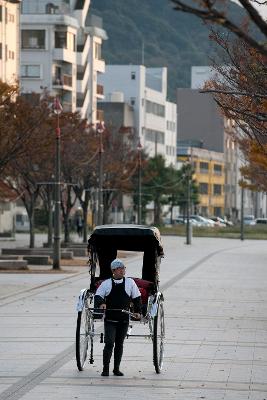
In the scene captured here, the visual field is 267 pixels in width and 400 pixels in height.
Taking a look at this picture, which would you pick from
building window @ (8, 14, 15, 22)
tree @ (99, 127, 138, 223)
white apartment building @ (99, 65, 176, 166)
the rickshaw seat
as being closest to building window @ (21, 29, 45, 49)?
building window @ (8, 14, 15, 22)

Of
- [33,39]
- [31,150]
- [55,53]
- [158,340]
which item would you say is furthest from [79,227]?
[158,340]

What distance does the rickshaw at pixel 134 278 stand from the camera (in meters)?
17.2

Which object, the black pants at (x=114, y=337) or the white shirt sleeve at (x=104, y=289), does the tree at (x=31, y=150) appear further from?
the black pants at (x=114, y=337)

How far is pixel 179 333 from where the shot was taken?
23484 millimetres

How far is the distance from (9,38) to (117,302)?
85.5m

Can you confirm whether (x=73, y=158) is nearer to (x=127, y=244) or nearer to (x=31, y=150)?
(x=31, y=150)

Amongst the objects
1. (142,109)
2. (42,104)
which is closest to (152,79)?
(142,109)

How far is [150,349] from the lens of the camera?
2056 centimetres

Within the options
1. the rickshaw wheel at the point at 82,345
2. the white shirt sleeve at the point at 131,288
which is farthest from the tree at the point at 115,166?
the white shirt sleeve at the point at 131,288

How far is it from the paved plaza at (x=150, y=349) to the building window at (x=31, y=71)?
3224 inches

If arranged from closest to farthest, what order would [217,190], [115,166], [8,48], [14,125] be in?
1. [14,125]
2. [115,166]
3. [8,48]
4. [217,190]

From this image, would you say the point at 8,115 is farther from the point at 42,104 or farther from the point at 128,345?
the point at 128,345

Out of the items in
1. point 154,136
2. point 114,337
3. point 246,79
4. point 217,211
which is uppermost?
point 154,136

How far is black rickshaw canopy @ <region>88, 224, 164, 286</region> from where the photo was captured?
1944cm
